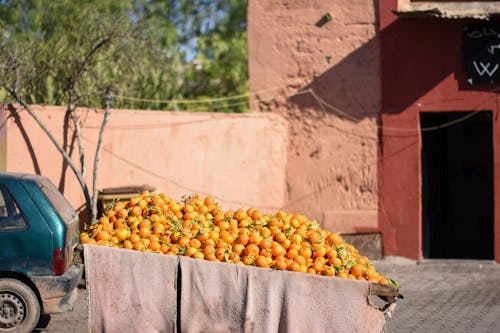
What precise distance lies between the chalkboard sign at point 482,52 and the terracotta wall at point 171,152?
325 centimetres

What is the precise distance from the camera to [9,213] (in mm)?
7590

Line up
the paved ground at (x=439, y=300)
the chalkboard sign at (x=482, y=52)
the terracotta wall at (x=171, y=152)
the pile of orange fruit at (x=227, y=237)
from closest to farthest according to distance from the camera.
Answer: the pile of orange fruit at (x=227, y=237) < the paved ground at (x=439, y=300) < the terracotta wall at (x=171, y=152) < the chalkboard sign at (x=482, y=52)

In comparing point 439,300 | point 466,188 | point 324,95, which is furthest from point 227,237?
point 466,188

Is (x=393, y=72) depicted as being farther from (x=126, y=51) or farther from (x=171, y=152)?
(x=126, y=51)

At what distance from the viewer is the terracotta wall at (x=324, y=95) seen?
44.5 feet

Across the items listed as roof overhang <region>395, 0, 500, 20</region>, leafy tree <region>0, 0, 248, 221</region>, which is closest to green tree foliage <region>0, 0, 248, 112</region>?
leafy tree <region>0, 0, 248, 221</region>

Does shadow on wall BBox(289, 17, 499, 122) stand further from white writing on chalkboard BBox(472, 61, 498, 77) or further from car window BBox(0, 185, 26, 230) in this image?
car window BBox(0, 185, 26, 230)

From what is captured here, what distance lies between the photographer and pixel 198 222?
650 cm

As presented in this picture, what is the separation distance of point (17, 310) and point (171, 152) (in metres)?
5.83

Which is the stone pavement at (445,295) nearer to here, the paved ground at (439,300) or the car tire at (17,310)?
the paved ground at (439,300)

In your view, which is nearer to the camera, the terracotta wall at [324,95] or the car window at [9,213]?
the car window at [9,213]

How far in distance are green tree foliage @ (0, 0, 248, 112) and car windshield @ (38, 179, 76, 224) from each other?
3822mm

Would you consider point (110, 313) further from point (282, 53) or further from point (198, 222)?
point (282, 53)

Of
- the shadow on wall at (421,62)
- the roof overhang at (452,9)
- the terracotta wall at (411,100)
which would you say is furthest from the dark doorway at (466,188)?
the roof overhang at (452,9)
